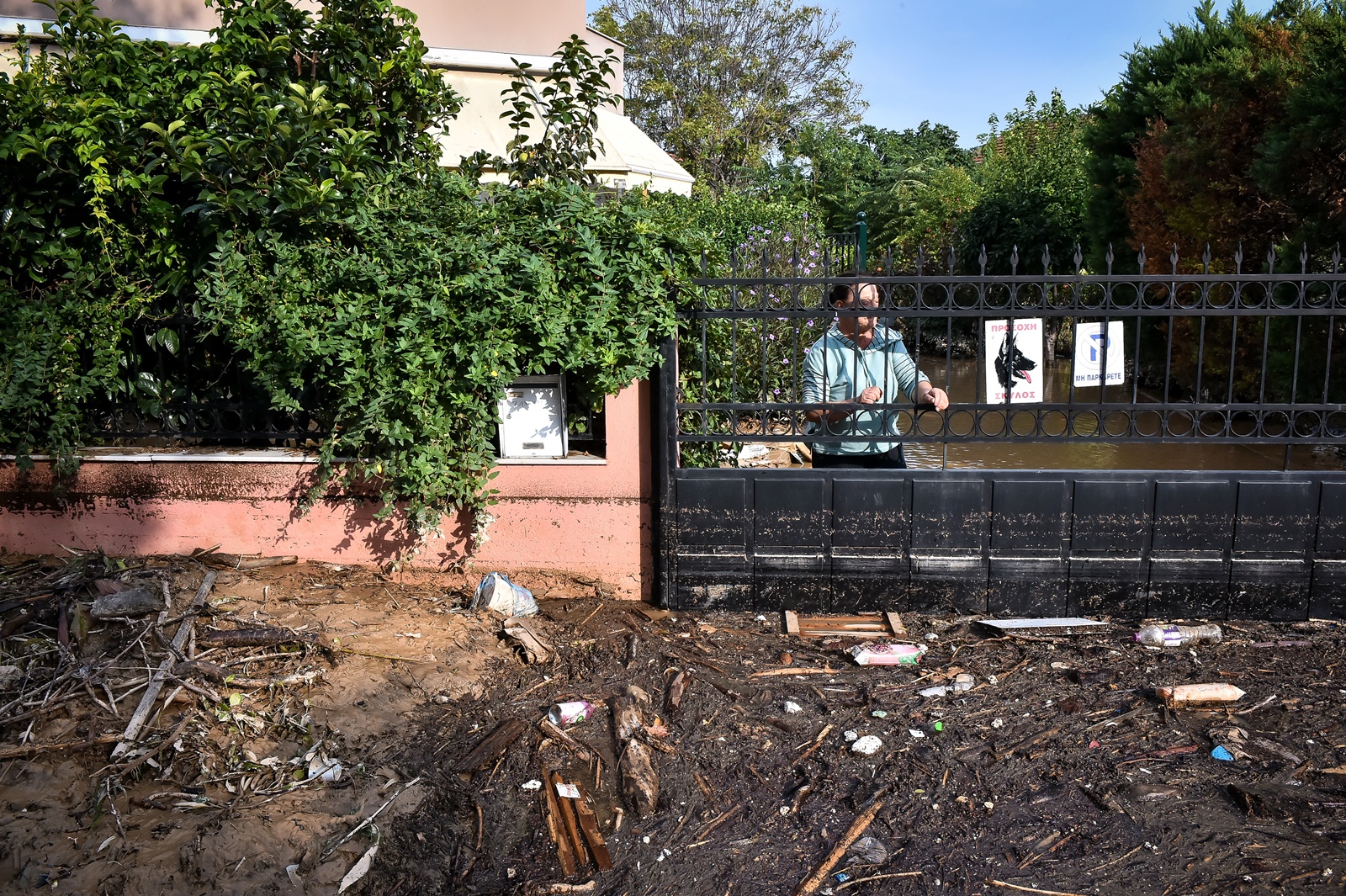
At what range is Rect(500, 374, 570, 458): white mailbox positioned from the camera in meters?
5.13

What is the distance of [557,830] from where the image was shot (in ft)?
11.0

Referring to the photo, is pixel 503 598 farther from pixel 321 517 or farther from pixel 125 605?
pixel 125 605

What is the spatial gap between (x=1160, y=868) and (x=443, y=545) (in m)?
3.67

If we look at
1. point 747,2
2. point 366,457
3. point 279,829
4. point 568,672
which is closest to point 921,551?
point 568,672

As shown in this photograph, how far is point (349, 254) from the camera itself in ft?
15.9

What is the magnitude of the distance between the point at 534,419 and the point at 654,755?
6.66ft

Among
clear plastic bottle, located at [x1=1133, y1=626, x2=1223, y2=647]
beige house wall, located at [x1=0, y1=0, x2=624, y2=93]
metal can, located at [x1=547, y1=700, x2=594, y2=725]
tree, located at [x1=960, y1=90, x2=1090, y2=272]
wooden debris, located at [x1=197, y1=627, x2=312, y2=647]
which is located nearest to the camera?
metal can, located at [x1=547, y1=700, x2=594, y2=725]

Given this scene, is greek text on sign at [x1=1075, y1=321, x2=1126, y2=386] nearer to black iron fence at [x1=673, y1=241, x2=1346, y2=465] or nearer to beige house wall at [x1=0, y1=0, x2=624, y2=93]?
black iron fence at [x1=673, y1=241, x2=1346, y2=465]

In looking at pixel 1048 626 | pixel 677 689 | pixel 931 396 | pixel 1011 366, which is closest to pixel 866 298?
pixel 931 396

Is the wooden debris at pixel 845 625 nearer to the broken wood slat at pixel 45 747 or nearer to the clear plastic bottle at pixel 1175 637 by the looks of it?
the clear plastic bottle at pixel 1175 637

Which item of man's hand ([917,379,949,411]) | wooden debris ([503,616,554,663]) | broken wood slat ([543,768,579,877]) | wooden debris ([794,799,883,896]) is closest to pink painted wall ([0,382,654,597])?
wooden debris ([503,616,554,663])

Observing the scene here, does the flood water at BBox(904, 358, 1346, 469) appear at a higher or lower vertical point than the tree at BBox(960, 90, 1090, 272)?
lower

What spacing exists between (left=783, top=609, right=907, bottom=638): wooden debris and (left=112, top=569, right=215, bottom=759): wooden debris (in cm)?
286

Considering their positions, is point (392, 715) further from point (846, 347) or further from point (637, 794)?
point (846, 347)
